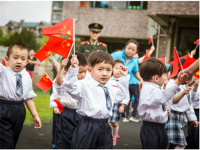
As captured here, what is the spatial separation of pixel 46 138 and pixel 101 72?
129 inches

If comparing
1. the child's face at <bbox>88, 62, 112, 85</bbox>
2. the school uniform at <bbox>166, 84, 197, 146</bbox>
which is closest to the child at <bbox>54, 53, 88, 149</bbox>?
the child's face at <bbox>88, 62, 112, 85</bbox>

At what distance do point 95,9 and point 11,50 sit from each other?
1790 centimetres

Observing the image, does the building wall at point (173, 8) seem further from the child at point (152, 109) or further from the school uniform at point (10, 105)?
the school uniform at point (10, 105)

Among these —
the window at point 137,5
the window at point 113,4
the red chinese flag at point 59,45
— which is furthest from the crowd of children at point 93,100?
the window at point 113,4

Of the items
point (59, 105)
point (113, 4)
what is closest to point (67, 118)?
point (59, 105)

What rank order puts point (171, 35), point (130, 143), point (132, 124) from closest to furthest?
point (130, 143) → point (132, 124) → point (171, 35)

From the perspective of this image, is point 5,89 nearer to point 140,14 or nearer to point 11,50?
point 11,50

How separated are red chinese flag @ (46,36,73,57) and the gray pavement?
2.36 m

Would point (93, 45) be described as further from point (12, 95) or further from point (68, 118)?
point (12, 95)

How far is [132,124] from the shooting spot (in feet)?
28.2

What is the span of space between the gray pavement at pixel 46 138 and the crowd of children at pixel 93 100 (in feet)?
3.28

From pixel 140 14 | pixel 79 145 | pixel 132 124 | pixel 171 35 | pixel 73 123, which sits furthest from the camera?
pixel 140 14

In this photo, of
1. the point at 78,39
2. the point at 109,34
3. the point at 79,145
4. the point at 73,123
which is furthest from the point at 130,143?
the point at 78,39

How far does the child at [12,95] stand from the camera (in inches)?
149
